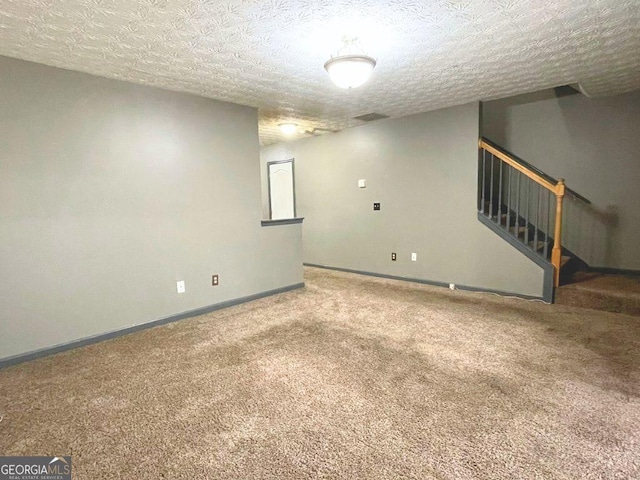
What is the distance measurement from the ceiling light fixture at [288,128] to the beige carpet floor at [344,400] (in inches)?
117

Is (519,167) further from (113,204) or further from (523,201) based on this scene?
(113,204)

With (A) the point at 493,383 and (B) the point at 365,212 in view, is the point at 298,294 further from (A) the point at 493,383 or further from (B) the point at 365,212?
(A) the point at 493,383

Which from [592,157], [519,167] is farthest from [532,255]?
[592,157]

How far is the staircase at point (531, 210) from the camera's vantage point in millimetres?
3691

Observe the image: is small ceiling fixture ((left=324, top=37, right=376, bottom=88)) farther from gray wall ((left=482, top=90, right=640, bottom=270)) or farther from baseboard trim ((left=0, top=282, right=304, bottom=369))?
gray wall ((left=482, top=90, right=640, bottom=270))

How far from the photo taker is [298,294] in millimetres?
4355

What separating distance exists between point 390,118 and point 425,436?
13.5 ft

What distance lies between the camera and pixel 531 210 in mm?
4703

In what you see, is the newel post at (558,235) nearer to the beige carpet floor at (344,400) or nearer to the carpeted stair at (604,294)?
the carpeted stair at (604,294)

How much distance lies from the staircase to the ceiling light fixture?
2561 mm

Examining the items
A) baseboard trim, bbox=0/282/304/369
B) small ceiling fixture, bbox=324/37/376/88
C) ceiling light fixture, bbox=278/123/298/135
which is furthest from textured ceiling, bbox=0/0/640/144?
baseboard trim, bbox=0/282/304/369

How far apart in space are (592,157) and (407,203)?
7.48 ft

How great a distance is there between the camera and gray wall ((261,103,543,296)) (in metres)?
4.18

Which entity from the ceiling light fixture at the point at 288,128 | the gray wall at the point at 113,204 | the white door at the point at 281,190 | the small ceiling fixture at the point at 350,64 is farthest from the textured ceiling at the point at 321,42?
the white door at the point at 281,190
